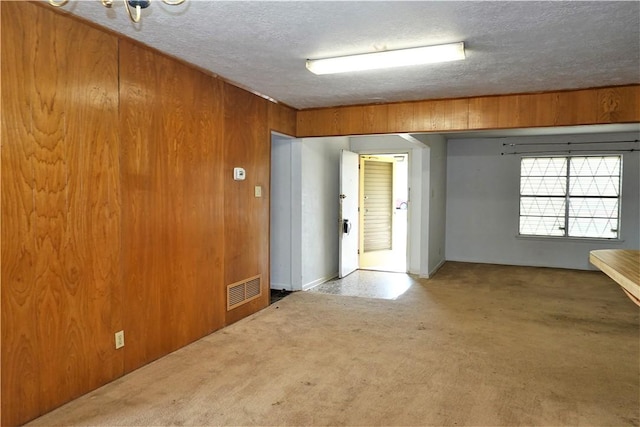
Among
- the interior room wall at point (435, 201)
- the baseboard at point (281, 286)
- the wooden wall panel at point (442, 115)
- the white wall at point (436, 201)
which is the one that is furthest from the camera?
the white wall at point (436, 201)

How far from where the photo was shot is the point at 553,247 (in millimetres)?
7332

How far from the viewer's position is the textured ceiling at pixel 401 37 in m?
2.31

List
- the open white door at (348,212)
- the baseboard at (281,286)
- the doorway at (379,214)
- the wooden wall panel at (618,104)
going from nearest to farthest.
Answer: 1. the wooden wall panel at (618,104)
2. the baseboard at (281,286)
3. the open white door at (348,212)
4. the doorway at (379,214)

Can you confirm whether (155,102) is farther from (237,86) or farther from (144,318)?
(144,318)

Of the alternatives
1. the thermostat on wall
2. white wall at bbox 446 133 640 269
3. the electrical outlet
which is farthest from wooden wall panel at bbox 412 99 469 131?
white wall at bbox 446 133 640 269

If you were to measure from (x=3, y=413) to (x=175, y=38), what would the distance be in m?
2.31

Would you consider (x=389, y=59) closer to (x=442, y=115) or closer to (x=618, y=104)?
(x=442, y=115)

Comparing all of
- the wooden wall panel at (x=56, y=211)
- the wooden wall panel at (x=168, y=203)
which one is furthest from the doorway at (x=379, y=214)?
the wooden wall panel at (x=56, y=211)

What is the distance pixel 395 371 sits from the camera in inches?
119

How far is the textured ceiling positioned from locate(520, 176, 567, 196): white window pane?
3.84 meters

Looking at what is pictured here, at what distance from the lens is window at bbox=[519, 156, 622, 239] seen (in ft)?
23.0

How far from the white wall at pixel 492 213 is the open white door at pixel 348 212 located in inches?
90.2

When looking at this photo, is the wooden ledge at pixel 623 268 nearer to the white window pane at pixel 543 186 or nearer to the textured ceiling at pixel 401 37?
the textured ceiling at pixel 401 37

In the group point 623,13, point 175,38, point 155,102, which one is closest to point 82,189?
point 155,102
